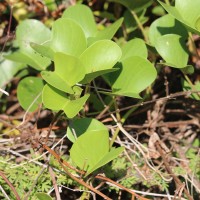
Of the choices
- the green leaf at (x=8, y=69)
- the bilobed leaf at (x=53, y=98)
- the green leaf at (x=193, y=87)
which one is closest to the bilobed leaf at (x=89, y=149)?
the bilobed leaf at (x=53, y=98)

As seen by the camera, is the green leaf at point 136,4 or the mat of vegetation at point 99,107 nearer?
the mat of vegetation at point 99,107

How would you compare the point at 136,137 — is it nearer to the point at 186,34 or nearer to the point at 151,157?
the point at 151,157

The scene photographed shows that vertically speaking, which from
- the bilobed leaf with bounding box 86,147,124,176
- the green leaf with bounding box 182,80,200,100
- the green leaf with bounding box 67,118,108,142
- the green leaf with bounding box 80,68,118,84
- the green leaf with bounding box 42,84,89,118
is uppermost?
the green leaf with bounding box 80,68,118,84

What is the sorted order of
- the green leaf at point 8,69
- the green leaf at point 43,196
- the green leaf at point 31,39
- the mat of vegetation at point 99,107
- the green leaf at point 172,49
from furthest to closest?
1. the green leaf at point 8,69
2. the green leaf at point 31,39
3. the green leaf at point 172,49
4. the mat of vegetation at point 99,107
5. the green leaf at point 43,196

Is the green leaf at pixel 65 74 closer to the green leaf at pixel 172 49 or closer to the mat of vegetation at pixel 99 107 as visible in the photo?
the mat of vegetation at pixel 99 107

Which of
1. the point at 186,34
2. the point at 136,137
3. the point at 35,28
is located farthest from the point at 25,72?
the point at 186,34

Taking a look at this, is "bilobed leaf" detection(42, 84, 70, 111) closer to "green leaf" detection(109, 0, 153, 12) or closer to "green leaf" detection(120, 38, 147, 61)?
"green leaf" detection(120, 38, 147, 61)

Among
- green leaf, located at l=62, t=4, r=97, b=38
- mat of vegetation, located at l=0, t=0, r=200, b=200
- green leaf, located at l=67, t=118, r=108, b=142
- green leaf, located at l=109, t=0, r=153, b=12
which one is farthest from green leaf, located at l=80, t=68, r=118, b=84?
green leaf, located at l=109, t=0, r=153, b=12
